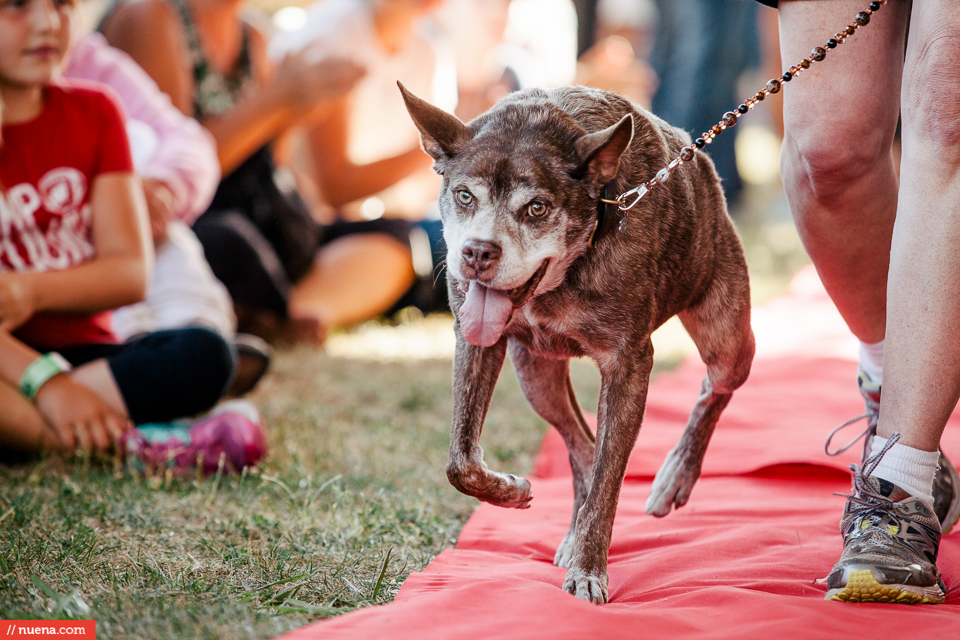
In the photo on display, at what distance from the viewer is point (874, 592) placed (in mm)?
1715

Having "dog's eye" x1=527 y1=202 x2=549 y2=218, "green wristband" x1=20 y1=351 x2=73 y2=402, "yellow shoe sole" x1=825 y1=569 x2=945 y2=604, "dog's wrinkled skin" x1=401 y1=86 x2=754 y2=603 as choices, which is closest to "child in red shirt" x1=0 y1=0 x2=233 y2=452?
"green wristband" x1=20 y1=351 x2=73 y2=402

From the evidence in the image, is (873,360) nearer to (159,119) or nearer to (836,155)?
(836,155)

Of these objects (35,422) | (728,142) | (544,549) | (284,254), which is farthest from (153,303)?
(728,142)

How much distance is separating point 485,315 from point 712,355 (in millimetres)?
781

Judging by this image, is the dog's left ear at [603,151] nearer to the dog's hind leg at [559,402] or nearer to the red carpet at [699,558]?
the dog's hind leg at [559,402]

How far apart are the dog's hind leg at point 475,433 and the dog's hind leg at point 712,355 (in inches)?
→ 18.4

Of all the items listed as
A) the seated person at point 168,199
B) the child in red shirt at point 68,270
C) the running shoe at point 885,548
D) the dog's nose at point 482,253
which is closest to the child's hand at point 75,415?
the child in red shirt at point 68,270

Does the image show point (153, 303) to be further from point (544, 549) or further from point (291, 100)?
point (544, 549)

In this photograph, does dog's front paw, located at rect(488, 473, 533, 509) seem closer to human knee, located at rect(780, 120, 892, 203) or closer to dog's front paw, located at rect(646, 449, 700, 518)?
dog's front paw, located at rect(646, 449, 700, 518)

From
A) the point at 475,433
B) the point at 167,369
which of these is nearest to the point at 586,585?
the point at 475,433

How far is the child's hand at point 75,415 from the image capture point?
109 inches

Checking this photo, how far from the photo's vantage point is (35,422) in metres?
2.77

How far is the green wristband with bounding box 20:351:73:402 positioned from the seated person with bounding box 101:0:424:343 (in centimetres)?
185

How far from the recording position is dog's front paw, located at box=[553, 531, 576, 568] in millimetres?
2100
